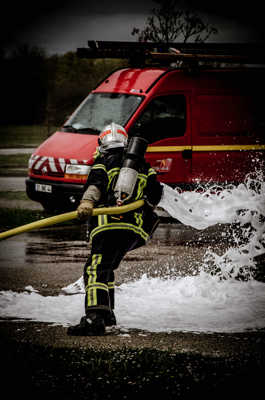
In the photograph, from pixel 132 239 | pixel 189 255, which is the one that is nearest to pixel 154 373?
pixel 132 239

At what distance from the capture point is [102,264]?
5.28 metres

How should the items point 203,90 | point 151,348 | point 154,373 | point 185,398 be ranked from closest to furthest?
point 185,398 < point 154,373 < point 151,348 < point 203,90

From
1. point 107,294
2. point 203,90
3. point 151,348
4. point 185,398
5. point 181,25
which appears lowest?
point 185,398

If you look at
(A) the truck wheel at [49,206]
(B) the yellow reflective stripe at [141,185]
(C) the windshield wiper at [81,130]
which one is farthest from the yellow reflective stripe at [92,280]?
(A) the truck wheel at [49,206]

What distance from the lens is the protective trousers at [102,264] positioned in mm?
5211

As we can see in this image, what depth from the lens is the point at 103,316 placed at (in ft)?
17.2

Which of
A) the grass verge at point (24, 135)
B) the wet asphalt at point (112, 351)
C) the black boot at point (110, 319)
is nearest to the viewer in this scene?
the wet asphalt at point (112, 351)

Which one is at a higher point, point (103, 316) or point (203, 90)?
point (203, 90)

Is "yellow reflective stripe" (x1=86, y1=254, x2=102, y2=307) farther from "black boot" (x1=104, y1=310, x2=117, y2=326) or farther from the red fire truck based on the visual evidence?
the red fire truck

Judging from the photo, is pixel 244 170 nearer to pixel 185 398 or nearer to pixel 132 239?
pixel 132 239

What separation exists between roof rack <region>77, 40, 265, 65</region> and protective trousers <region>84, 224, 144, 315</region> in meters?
6.07

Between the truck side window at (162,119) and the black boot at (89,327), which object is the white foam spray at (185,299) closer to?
the black boot at (89,327)

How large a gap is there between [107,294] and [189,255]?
3.35m

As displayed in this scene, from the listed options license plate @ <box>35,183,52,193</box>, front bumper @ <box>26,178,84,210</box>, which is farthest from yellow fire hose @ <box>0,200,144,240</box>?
license plate @ <box>35,183,52,193</box>
